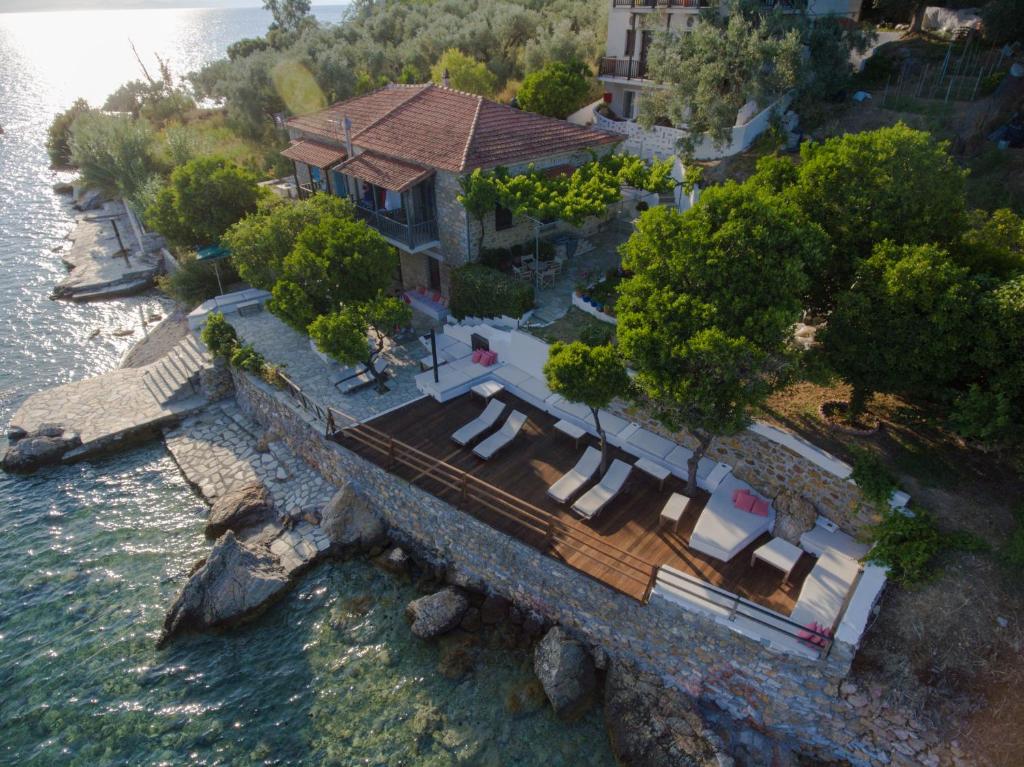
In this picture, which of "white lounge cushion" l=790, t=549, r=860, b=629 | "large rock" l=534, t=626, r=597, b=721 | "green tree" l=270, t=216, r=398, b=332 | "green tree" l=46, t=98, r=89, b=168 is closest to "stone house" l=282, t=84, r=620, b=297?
"green tree" l=270, t=216, r=398, b=332

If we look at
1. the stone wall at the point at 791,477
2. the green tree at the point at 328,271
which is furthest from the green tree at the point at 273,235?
the stone wall at the point at 791,477

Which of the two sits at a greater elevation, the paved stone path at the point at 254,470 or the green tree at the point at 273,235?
the green tree at the point at 273,235

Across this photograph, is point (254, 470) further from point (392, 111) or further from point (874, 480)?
point (874, 480)

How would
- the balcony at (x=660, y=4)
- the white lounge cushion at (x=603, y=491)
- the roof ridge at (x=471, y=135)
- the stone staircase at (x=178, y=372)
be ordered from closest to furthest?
the white lounge cushion at (x=603, y=491), the roof ridge at (x=471, y=135), the stone staircase at (x=178, y=372), the balcony at (x=660, y=4)

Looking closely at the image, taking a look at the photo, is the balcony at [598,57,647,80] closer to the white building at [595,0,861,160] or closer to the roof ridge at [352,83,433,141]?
the white building at [595,0,861,160]

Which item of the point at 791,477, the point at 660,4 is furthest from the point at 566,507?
the point at 660,4

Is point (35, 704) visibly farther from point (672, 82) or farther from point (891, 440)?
point (672, 82)

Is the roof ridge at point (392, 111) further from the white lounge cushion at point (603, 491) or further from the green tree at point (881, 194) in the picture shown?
the white lounge cushion at point (603, 491)
